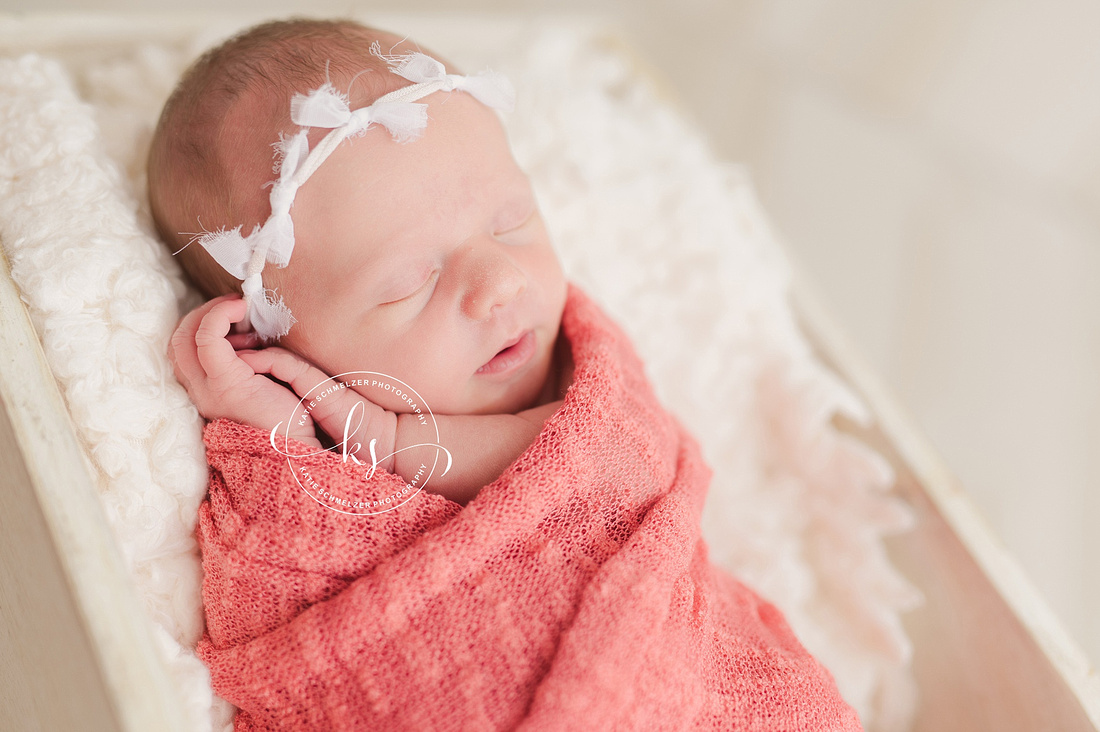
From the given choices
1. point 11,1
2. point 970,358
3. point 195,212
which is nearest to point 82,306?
point 195,212

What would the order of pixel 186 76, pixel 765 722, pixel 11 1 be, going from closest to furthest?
1. pixel 765 722
2. pixel 186 76
3. pixel 11 1

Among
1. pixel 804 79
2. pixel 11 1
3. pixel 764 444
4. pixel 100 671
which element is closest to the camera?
pixel 100 671

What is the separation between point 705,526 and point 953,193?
1405 mm

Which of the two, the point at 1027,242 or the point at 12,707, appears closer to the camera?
the point at 12,707

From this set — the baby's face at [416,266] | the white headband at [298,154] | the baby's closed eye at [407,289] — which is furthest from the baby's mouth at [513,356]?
the white headband at [298,154]

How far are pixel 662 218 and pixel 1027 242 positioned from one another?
1.18 metres

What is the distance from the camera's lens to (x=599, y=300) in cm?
128

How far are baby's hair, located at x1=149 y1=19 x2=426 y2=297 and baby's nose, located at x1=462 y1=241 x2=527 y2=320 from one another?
0.20m

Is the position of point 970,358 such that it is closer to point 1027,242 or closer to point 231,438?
point 1027,242

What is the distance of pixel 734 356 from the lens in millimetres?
1332

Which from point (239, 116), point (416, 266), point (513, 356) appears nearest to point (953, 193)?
point (513, 356)

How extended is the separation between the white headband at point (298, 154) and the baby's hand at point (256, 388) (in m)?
0.03

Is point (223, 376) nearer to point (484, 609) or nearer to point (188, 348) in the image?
point (188, 348)

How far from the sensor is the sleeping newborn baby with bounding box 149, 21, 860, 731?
751mm
